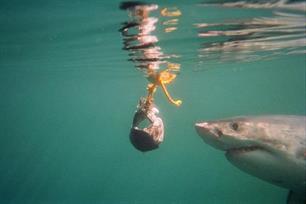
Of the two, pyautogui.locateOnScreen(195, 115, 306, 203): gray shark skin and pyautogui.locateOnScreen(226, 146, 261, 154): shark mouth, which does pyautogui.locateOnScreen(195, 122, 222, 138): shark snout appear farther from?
pyautogui.locateOnScreen(226, 146, 261, 154): shark mouth

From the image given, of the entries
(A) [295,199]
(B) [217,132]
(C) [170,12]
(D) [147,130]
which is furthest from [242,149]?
(C) [170,12]

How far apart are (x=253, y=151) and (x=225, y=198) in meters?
37.5

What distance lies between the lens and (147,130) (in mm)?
8273

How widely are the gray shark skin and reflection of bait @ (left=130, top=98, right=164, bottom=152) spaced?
3.39 metres

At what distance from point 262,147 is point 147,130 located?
3.86m

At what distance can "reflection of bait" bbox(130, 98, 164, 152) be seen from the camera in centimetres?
819

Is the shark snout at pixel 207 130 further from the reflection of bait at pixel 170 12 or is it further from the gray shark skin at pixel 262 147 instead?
the reflection of bait at pixel 170 12

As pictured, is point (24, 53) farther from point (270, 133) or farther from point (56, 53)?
point (270, 133)

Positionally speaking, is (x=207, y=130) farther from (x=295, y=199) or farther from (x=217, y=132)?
(x=295, y=199)

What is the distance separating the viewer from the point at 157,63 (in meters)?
20.2

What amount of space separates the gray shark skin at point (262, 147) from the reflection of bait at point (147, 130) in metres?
3.39

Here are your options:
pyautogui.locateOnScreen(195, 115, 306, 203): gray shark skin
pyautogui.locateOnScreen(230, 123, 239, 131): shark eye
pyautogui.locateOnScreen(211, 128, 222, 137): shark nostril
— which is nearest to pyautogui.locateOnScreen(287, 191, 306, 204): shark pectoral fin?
pyautogui.locateOnScreen(195, 115, 306, 203): gray shark skin

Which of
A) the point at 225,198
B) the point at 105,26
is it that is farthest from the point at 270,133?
the point at 225,198

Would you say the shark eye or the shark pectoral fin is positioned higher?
the shark eye
